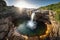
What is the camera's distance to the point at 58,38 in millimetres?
51938

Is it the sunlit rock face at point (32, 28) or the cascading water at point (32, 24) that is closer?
the sunlit rock face at point (32, 28)

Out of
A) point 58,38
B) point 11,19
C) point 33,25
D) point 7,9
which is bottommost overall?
point 58,38

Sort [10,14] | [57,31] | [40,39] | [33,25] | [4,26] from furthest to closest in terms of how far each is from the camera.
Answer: [33,25], [57,31], [40,39], [10,14], [4,26]

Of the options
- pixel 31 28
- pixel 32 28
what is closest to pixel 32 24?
pixel 32 28

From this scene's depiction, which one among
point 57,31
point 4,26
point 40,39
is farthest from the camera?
point 57,31

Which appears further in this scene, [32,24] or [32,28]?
[32,24]

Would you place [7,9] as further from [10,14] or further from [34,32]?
[34,32]

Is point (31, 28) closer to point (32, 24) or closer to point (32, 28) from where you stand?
point (32, 28)

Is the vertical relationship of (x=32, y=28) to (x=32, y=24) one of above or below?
below

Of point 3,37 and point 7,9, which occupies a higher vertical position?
point 7,9

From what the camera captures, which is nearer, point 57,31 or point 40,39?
point 40,39

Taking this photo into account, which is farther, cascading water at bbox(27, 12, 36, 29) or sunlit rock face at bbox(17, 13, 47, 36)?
Result: cascading water at bbox(27, 12, 36, 29)

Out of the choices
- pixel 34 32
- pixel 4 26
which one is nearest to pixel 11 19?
pixel 4 26

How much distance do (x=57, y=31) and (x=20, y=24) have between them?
14.5 metres
